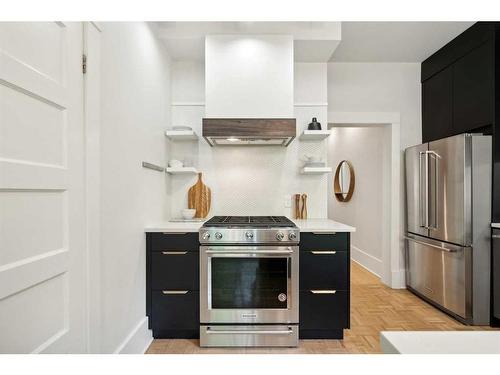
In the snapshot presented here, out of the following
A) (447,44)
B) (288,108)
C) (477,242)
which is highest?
(447,44)

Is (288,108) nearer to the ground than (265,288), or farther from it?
farther from it

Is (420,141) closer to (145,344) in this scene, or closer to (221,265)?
(221,265)

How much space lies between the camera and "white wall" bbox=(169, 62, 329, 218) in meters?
3.11

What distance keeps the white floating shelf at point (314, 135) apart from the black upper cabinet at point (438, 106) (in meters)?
1.32

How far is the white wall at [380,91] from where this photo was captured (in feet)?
11.9

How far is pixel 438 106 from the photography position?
3355mm

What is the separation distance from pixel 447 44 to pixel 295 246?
8.73 ft

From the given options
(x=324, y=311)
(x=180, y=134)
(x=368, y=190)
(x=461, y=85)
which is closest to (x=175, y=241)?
(x=180, y=134)

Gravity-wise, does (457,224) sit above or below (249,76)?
below

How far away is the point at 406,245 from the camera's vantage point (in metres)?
3.57

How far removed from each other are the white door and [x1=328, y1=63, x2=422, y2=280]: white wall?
2869 millimetres

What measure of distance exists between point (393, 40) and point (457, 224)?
5.98ft

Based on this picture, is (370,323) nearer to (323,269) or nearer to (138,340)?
(323,269)
